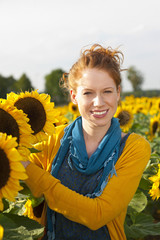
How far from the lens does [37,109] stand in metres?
2.32

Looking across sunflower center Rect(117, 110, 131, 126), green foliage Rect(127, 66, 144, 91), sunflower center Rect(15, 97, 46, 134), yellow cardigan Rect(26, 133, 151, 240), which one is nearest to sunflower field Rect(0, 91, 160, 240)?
sunflower center Rect(15, 97, 46, 134)

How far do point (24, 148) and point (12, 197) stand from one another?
1.10ft

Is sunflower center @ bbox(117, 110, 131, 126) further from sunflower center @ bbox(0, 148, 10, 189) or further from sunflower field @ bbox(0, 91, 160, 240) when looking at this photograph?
sunflower center @ bbox(0, 148, 10, 189)

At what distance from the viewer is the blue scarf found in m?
2.28

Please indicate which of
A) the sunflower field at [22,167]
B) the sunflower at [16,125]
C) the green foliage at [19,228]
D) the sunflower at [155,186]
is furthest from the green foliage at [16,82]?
the green foliage at [19,228]

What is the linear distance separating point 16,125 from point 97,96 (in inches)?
25.0

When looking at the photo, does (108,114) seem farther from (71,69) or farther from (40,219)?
(40,219)

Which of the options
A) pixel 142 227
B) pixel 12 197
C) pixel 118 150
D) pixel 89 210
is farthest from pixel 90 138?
pixel 142 227

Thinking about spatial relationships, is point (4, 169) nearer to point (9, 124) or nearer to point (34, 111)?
point (9, 124)

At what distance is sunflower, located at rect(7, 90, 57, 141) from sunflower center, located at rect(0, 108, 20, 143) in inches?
11.1

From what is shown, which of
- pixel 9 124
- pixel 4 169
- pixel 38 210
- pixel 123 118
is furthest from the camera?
pixel 123 118

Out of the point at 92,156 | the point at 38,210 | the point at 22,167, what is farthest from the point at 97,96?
the point at 38,210

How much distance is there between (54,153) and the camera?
256 centimetres

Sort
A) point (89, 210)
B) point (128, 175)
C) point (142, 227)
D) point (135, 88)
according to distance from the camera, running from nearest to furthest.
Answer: point (89, 210)
point (128, 175)
point (142, 227)
point (135, 88)
